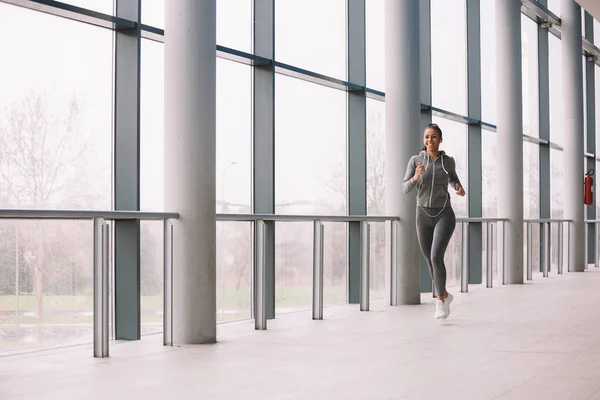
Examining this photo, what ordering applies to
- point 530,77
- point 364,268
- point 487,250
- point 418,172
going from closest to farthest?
point 418,172 → point 364,268 → point 487,250 → point 530,77

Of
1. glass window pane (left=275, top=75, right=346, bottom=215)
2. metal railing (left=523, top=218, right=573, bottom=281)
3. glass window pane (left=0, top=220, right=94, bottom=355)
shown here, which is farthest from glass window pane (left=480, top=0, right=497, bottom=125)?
glass window pane (left=0, top=220, right=94, bottom=355)

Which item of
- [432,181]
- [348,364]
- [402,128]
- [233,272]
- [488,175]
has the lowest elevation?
[348,364]

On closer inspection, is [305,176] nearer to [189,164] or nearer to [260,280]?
[260,280]

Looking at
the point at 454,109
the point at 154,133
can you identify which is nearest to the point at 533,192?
the point at 454,109

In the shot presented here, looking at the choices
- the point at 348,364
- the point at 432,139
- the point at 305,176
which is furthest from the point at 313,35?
the point at 348,364

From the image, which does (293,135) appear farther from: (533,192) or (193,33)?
(533,192)

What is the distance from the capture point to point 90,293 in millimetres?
7070

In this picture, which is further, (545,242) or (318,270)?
(545,242)

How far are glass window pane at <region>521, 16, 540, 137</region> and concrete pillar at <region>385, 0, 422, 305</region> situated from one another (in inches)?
339

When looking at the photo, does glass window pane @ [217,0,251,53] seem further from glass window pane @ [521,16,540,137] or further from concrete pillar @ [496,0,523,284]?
glass window pane @ [521,16,540,137]

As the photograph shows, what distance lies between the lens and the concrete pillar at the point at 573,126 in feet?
58.4

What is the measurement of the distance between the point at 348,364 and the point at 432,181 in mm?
3228

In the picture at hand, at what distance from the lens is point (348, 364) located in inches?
220

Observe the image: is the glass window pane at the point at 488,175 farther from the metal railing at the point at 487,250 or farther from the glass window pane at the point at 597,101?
the glass window pane at the point at 597,101
